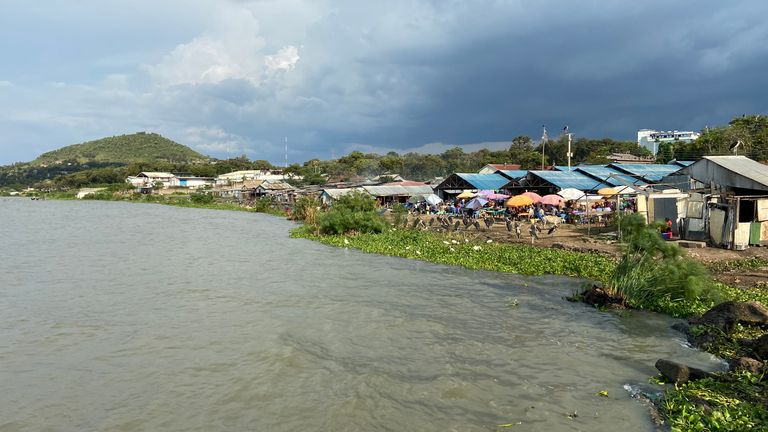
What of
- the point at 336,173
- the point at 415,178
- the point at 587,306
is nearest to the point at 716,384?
the point at 587,306

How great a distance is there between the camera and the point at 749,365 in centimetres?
698

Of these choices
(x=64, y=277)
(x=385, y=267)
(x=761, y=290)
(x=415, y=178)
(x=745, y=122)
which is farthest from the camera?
(x=415, y=178)

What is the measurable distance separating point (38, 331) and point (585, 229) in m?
22.8

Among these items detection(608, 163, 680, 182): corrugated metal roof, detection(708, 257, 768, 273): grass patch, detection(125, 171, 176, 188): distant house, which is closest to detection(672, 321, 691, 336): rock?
detection(708, 257, 768, 273): grass patch

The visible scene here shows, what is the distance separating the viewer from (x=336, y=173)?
88.2 meters

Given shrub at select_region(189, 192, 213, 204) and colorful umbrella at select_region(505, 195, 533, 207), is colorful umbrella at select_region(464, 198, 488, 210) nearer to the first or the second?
colorful umbrella at select_region(505, 195, 533, 207)

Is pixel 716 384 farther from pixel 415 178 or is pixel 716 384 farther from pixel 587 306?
pixel 415 178

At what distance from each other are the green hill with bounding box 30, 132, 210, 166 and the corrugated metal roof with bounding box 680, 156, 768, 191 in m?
150

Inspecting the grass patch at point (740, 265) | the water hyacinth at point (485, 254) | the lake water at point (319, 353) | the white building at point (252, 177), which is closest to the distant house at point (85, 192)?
the white building at point (252, 177)

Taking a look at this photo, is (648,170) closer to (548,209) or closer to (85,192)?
(548,209)

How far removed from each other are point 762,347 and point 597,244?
1189 cm

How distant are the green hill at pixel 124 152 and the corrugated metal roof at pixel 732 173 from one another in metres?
150

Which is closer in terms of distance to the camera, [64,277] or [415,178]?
[64,277]

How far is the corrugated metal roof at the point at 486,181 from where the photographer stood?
4025 centimetres
